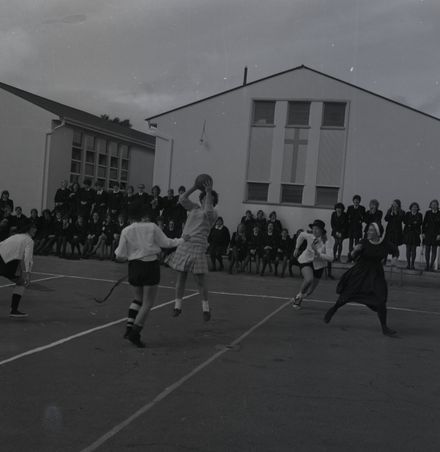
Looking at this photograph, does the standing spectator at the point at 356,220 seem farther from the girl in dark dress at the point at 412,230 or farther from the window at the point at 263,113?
the window at the point at 263,113

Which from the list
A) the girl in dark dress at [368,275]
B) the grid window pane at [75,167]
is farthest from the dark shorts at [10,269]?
the grid window pane at [75,167]

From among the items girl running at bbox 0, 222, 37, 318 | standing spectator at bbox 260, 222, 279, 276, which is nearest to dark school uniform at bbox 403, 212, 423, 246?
standing spectator at bbox 260, 222, 279, 276

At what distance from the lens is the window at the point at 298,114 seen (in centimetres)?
2655

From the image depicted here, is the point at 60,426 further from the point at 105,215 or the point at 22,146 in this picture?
the point at 22,146

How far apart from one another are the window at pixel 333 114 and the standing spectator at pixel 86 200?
9.57 meters

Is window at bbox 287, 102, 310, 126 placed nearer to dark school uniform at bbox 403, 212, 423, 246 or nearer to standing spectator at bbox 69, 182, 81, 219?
dark school uniform at bbox 403, 212, 423, 246

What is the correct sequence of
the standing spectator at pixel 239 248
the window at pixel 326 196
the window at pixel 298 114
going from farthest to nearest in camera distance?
the window at pixel 298 114 → the window at pixel 326 196 → the standing spectator at pixel 239 248

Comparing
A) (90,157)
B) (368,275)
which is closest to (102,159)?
(90,157)

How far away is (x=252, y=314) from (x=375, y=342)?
2.67 meters

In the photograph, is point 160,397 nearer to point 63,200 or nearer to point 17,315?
point 17,315

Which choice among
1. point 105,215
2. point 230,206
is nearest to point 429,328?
point 105,215

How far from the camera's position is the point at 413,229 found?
19.0m

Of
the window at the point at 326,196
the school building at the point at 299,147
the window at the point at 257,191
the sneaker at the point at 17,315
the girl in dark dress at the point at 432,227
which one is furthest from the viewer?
the window at the point at 257,191

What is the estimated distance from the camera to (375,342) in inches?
366
